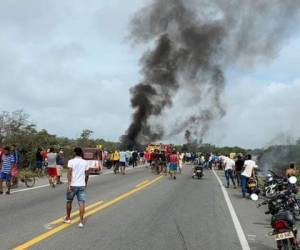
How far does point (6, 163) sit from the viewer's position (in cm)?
1925

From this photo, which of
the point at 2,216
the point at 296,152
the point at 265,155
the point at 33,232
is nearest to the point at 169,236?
the point at 33,232

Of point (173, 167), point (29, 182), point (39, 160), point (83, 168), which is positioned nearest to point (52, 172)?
point (29, 182)

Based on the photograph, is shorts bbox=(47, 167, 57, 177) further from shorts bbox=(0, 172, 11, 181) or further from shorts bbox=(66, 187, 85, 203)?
shorts bbox=(66, 187, 85, 203)

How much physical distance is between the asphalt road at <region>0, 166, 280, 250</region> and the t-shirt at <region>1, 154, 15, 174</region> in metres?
1.20

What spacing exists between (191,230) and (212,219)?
7.00 feet

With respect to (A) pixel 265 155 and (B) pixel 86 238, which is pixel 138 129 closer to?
(A) pixel 265 155

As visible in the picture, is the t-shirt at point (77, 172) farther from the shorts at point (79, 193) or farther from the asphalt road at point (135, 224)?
the asphalt road at point (135, 224)

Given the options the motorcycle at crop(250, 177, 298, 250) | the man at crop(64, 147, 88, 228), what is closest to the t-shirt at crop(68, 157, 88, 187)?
the man at crop(64, 147, 88, 228)

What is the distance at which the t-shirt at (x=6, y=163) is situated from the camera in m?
19.1

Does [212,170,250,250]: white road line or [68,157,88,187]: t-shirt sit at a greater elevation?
[68,157,88,187]: t-shirt

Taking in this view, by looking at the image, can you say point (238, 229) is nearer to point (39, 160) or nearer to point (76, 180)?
point (76, 180)

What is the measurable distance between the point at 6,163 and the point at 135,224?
30.1 ft

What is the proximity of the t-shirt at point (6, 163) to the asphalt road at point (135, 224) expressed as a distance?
1.20 m

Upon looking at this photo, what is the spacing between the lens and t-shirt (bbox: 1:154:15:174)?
62.6ft
